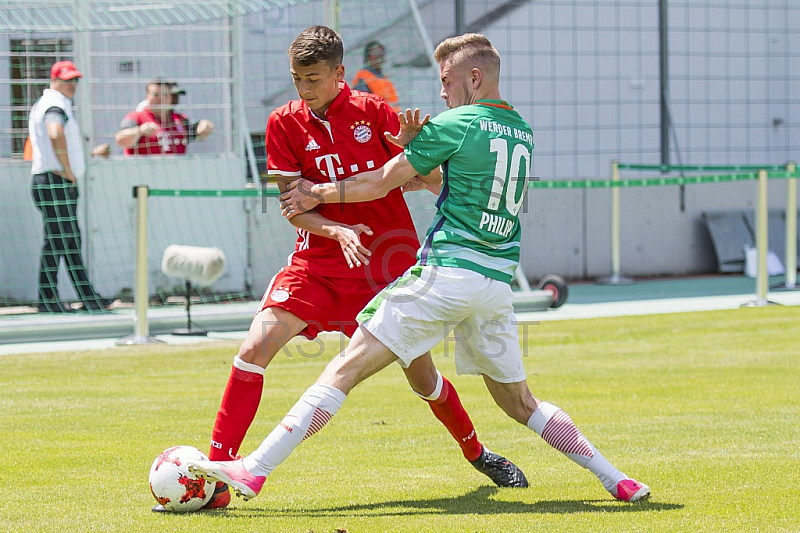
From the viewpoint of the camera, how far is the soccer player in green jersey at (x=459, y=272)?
440cm

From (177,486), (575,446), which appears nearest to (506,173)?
(575,446)

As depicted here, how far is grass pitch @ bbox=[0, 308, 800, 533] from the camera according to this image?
14.4 ft

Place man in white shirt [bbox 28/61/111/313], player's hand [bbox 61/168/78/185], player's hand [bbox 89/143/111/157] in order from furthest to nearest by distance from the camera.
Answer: player's hand [bbox 89/143/111/157], player's hand [bbox 61/168/78/185], man in white shirt [bbox 28/61/111/313]

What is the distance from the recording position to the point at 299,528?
417 cm

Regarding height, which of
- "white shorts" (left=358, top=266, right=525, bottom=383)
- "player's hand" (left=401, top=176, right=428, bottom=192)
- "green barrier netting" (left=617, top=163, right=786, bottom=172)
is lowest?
"white shorts" (left=358, top=266, right=525, bottom=383)

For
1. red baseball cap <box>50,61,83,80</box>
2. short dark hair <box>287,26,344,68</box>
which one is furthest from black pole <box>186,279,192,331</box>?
short dark hair <box>287,26,344,68</box>

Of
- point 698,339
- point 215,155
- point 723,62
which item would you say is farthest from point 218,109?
point 723,62

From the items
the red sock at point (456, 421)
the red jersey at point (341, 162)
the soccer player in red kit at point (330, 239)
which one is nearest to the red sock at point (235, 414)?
the soccer player in red kit at point (330, 239)

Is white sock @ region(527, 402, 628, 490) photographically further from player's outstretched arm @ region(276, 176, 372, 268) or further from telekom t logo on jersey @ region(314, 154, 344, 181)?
telekom t logo on jersey @ region(314, 154, 344, 181)

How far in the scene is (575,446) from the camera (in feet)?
15.1

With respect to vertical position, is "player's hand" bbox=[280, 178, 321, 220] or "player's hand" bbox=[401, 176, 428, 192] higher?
"player's hand" bbox=[401, 176, 428, 192]

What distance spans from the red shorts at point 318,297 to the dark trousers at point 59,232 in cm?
786

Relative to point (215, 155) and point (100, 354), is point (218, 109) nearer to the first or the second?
point (215, 155)

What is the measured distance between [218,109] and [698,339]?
23.1ft
